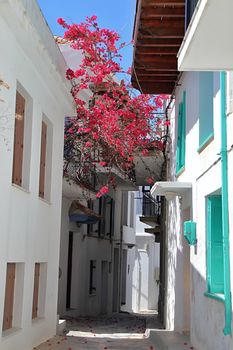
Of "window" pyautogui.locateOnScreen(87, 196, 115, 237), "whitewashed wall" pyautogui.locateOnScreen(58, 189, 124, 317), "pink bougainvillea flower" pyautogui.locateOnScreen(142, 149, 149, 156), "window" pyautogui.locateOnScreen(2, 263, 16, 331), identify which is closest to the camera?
"window" pyautogui.locateOnScreen(2, 263, 16, 331)

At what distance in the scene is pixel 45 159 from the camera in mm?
11273

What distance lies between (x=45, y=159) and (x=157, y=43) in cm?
325

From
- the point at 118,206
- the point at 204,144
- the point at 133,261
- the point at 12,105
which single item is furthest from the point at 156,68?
the point at 133,261

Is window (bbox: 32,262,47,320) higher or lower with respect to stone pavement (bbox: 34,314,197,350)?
higher

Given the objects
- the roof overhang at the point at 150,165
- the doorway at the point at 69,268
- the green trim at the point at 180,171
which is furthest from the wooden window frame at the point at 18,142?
the doorway at the point at 69,268

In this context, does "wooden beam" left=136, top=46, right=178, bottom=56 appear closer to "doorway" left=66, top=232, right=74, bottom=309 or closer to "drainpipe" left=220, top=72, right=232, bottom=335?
"drainpipe" left=220, top=72, right=232, bottom=335

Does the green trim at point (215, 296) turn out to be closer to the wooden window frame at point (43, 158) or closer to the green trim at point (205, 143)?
the green trim at point (205, 143)

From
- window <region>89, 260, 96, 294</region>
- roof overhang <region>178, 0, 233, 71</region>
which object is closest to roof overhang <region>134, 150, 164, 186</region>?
window <region>89, 260, 96, 294</region>

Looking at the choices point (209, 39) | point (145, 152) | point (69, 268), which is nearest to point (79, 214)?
point (69, 268)

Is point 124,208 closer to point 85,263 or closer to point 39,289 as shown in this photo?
point 85,263

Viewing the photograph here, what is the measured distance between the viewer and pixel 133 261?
3338 centimetres

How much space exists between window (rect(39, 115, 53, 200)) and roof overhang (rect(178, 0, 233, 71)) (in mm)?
5571

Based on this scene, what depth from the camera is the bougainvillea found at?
44.9ft

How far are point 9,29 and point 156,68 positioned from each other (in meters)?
5.14
